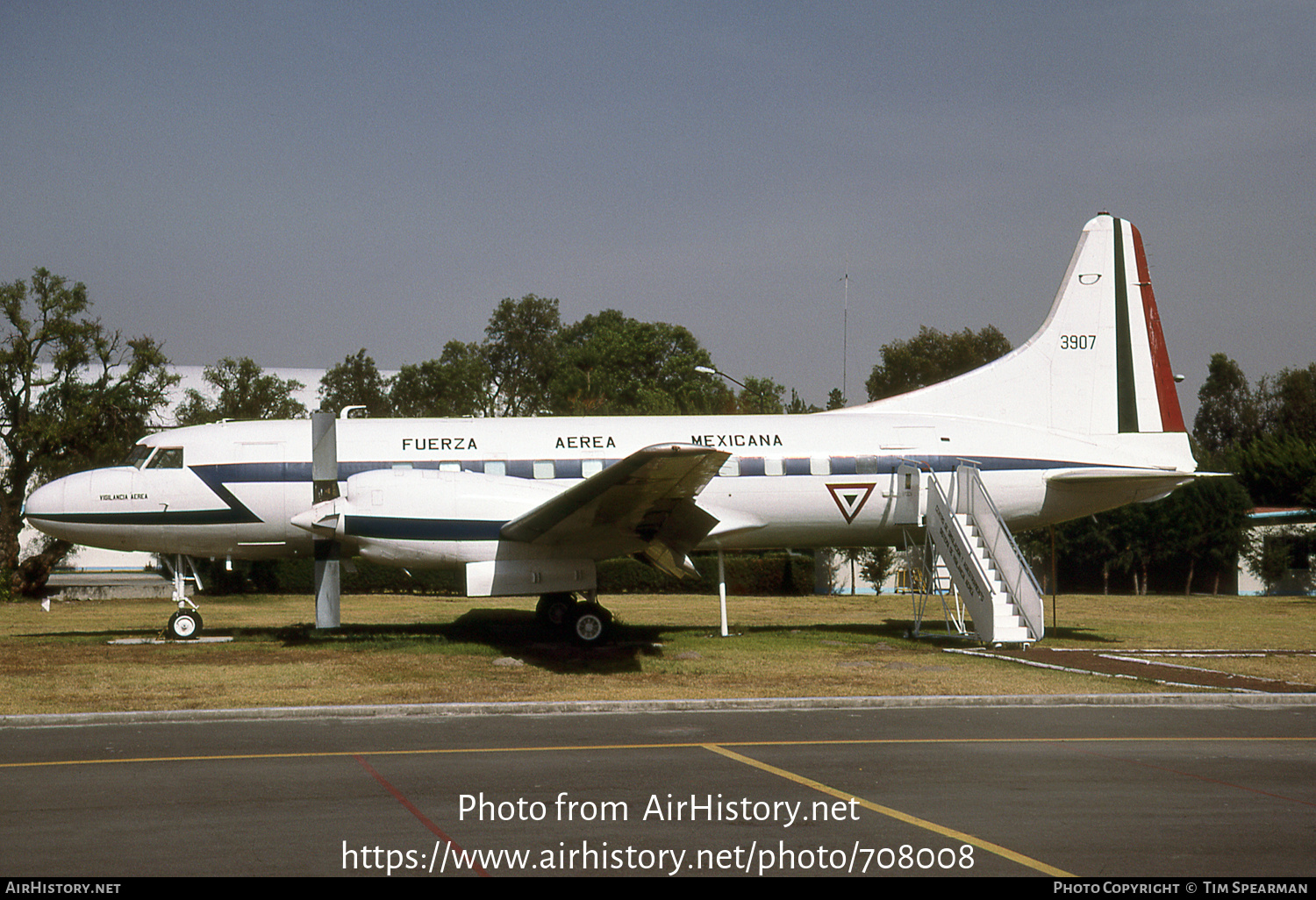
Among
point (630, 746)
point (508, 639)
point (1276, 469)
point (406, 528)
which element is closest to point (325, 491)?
point (406, 528)

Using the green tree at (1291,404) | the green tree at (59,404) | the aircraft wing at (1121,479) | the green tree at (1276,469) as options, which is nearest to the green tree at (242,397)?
the green tree at (59,404)

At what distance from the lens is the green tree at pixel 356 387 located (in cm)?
5512

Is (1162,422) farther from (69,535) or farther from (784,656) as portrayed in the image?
(69,535)

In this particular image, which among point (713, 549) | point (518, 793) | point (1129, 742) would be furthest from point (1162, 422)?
point (518, 793)

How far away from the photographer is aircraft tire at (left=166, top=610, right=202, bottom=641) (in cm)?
1753

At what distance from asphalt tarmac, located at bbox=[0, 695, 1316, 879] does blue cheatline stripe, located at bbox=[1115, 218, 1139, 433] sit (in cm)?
921

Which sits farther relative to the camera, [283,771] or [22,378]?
[22,378]

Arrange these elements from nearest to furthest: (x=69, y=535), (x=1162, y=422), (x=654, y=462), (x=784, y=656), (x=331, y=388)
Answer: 1. (x=654, y=462)
2. (x=784, y=656)
3. (x=69, y=535)
4. (x=1162, y=422)
5. (x=331, y=388)

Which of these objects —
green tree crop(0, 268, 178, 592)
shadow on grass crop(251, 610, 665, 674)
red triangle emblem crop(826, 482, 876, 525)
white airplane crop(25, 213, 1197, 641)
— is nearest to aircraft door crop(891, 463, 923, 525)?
white airplane crop(25, 213, 1197, 641)

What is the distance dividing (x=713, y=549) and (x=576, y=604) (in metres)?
2.66

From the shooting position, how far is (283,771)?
321 inches

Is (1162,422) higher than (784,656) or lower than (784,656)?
higher

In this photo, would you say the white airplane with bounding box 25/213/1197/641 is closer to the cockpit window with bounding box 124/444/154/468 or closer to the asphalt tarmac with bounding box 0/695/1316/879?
the cockpit window with bounding box 124/444/154/468

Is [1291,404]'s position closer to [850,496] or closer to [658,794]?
[850,496]
